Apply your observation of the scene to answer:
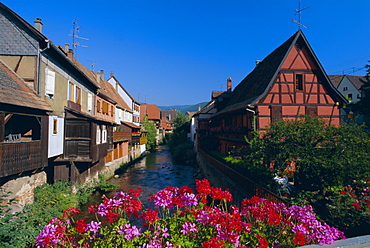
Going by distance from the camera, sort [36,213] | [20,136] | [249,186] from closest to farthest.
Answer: [36,213] → [249,186] → [20,136]

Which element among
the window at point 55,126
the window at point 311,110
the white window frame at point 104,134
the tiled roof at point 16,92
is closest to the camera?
the tiled roof at point 16,92

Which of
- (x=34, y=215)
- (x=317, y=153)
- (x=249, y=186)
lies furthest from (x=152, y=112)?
(x=317, y=153)

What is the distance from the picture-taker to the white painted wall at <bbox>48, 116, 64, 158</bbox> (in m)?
11.9

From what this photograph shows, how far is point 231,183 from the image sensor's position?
40.1 feet

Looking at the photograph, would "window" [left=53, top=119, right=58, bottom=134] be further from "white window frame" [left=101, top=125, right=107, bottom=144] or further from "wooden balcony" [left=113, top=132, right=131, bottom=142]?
"wooden balcony" [left=113, top=132, right=131, bottom=142]

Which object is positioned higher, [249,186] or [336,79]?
[336,79]

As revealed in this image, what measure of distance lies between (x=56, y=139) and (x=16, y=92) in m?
4.14

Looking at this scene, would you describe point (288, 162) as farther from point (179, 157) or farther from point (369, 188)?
point (179, 157)

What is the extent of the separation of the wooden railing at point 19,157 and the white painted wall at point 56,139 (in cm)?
154

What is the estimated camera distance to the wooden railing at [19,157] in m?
8.09

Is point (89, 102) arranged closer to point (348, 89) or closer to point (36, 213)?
point (36, 213)

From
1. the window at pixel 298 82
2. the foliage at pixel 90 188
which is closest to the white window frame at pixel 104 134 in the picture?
the foliage at pixel 90 188

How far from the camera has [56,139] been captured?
41.1ft

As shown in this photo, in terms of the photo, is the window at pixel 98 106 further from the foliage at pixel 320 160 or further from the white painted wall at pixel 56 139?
the foliage at pixel 320 160
